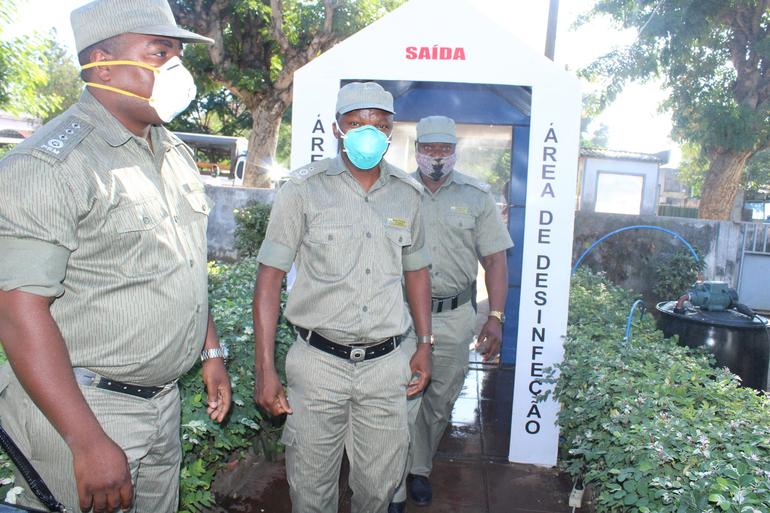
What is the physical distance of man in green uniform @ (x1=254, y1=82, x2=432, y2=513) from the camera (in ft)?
8.33

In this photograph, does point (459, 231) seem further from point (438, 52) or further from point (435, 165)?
point (438, 52)

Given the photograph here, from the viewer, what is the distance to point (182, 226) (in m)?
1.93

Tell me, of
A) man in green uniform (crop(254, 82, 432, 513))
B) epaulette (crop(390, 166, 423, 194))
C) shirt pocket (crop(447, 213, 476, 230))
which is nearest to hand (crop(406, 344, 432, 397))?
man in green uniform (crop(254, 82, 432, 513))

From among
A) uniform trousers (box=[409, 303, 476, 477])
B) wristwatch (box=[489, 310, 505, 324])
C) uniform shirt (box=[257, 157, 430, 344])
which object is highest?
uniform shirt (box=[257, 157, 430, 344])

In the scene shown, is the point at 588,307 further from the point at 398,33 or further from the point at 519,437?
the point at 398,33

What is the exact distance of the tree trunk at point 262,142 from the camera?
15188 mm

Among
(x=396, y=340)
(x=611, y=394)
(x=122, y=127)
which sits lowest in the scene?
(x=611, y=394)

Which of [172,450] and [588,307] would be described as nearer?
[172,450]

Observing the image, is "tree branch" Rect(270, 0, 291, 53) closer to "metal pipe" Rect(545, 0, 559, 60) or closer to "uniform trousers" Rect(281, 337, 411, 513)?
"metal pipe" Rect(545, 0, 559, 60)

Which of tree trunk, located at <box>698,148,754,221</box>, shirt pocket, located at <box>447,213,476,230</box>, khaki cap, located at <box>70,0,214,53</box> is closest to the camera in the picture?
khaki cap, located at <box>70,0,214,53</box>

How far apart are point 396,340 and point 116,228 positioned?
137 cm

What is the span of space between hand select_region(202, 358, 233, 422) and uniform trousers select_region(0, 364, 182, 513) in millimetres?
165

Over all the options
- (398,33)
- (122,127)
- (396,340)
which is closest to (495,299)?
(396,340)

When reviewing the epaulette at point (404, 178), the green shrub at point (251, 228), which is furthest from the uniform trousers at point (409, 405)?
the green shrub at point (251, 228)
